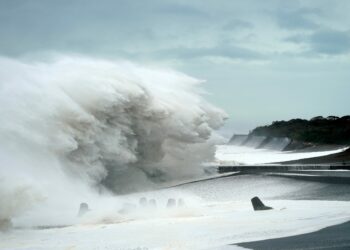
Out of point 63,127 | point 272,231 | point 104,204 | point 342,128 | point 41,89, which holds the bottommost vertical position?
point 272,231

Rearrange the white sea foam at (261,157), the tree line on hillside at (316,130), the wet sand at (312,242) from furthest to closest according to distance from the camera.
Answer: the tree line on hillside at (316,130)
the white sea foam at (261,157)
the wet sand at (312,242)

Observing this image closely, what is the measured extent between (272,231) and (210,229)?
1177 millimetres

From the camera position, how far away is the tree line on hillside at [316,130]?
8538 cm

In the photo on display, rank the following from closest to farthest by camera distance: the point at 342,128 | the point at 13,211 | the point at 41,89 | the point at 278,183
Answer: the point at 13,211 < the point at 41,89 < the point at 278,183 < the point at 342,128

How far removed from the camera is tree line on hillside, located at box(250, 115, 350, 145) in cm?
8538

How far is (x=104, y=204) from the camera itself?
16891 mm

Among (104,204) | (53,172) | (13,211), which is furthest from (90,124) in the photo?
(13,211)

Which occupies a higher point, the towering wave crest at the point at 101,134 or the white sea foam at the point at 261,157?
the white sea foam at the point at 261,157

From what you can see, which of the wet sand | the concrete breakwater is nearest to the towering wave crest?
the wet sand

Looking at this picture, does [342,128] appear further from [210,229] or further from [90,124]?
[210,229]

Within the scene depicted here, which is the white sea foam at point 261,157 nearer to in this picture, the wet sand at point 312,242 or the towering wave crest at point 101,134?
the towering wave crest at point 101,134

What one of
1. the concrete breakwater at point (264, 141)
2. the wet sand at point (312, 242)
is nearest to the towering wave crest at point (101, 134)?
the wet sand at point (312, 242)

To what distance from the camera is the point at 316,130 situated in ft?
305

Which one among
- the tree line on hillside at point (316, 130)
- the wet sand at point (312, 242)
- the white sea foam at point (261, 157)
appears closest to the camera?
the wet sand at point (312, 242)
